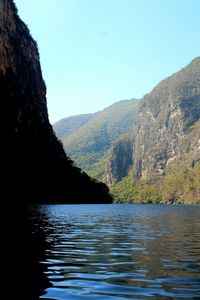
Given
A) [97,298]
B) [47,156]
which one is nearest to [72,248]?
[97,298]

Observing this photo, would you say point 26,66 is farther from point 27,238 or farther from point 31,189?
point 27,238

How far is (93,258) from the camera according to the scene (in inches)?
858

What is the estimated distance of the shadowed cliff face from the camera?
5364 inches

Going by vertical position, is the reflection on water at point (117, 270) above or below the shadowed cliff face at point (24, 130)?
below

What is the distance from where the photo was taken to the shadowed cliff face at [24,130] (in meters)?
136

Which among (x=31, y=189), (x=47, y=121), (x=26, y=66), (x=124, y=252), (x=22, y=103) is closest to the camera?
(x=124, y=252)

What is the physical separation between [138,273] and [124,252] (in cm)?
694

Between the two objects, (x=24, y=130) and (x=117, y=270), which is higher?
(x=24, y=130)

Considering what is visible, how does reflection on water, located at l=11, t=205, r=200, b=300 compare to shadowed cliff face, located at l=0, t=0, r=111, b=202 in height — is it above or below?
below

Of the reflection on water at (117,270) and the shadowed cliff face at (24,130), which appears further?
the shadowed cliff face at (24,130)

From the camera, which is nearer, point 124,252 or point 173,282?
point 173,282

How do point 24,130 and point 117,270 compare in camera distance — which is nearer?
point 117,270

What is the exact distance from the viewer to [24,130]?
162 metres

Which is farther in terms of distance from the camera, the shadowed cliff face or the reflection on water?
the shadowed cliff face
